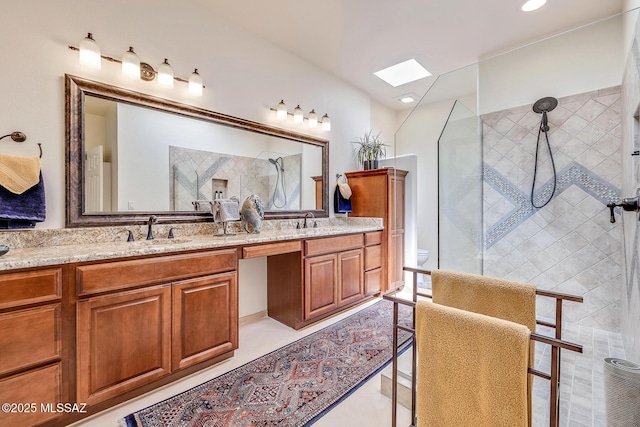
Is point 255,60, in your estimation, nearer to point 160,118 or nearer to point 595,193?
point 160,118

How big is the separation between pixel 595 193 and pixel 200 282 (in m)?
3.15

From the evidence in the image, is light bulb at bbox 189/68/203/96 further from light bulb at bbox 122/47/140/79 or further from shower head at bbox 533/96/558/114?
Answer: shower head at bbox 533/96/558/114

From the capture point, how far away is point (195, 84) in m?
2.24

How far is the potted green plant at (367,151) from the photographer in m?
3.71

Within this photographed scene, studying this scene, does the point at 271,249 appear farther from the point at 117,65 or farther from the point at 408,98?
the point at 408,98

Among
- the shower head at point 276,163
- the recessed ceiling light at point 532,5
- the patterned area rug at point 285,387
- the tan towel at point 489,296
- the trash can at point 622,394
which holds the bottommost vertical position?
the patterned area rug at point 285,387

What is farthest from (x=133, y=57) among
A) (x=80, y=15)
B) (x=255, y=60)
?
(x=255, y=60)

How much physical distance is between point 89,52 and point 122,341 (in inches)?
71.6

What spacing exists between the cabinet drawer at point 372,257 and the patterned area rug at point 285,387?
35.6 inches

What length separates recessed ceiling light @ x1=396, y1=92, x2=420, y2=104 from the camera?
4.08 metres

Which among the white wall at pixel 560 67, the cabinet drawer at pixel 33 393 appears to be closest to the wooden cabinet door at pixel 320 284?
the cabinet drawer at pixel 33 393

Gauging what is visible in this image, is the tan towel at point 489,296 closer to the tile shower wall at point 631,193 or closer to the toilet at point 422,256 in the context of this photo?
the tile shower wall at point 631,193

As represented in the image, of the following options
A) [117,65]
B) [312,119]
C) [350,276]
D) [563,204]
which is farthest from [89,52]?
[563,204]

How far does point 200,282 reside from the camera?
1.78 meters
